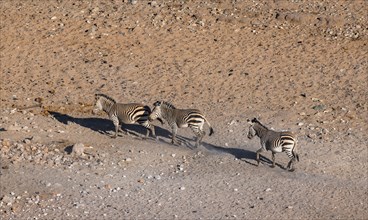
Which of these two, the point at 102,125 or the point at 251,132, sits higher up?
the point at 251,132

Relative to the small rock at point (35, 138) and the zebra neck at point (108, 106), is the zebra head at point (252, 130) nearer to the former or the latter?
the zebra neck at point (108, 106)

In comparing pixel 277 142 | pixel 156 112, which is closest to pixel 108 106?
pixel 156 112

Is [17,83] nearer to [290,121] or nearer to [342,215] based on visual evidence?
[290,121]

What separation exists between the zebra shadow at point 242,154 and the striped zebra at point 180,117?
0.30 metres

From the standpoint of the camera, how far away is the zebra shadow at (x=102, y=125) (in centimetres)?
2266

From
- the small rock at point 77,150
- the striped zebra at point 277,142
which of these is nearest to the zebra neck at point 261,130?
the striped zebra at point 277,142

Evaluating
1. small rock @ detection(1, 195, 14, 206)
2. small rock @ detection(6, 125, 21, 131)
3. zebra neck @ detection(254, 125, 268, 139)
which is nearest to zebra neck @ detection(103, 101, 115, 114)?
small rock @ detection(6, 125, 21, 131)

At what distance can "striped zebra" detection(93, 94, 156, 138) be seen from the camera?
22.0 m

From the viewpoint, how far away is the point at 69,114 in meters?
23.7

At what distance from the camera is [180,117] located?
21.7 meters

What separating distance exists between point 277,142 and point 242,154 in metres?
1.22

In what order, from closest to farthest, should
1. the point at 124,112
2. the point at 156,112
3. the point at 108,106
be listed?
the point at 156,112, the point at 124,112, the point at 108,106

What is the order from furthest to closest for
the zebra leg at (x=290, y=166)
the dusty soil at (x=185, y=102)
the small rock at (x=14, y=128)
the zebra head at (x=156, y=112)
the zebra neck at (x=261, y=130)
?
the small rock at (x=14, y=128), the zebra head at (x=156, y=112), the zebra neck at (x=261, y=130), the zebra leg at (x=290, y=166), the dusty soil at (x=185, y=102)

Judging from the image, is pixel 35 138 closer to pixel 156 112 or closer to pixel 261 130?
pixel 156 112
